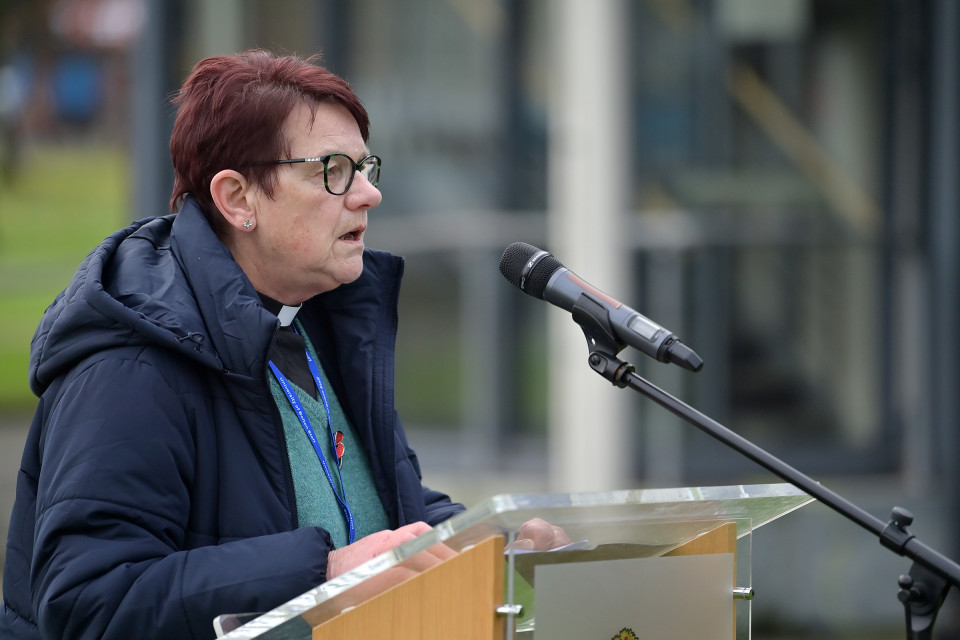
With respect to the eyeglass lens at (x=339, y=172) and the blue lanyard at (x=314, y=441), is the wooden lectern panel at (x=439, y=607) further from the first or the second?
the eyeglass lens at (x=339, y=172)

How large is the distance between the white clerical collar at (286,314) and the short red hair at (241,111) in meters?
0.22

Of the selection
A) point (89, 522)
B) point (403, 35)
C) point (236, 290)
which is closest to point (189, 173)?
point (236, 290)

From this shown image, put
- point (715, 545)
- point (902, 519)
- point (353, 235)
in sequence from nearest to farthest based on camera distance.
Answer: point (902, 519) < point (715, 545) < point (353, 235)

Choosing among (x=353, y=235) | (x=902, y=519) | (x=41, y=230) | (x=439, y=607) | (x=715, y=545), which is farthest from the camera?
(x=41, y=230)

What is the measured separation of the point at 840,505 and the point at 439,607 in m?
0.64

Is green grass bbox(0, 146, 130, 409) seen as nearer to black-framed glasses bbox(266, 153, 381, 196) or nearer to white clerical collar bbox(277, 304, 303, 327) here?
white clerical collar bbox(277, 304, 303, 327)

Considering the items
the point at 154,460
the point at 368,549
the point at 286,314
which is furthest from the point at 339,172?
the point at 368,549

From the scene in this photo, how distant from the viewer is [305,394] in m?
2.65

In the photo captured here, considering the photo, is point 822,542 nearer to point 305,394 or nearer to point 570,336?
point 570,336

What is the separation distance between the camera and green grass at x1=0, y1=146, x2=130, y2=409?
8.47 metres

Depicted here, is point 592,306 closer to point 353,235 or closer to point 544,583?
point 544,583

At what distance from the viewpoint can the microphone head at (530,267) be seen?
7.42 feet

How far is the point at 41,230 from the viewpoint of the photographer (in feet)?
28.5

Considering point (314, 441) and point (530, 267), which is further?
point (314, 441)
